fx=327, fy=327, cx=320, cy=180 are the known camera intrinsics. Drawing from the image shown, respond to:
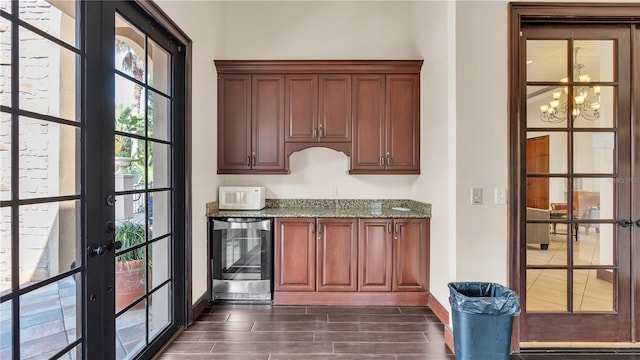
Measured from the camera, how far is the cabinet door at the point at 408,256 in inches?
136

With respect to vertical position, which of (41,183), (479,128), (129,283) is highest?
(479,128)

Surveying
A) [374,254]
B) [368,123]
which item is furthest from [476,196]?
[368,123]

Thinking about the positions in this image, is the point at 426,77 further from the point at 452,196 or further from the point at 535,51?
the point at 452,196

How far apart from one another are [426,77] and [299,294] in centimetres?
270

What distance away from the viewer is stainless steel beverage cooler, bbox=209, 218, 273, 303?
11.4 feet

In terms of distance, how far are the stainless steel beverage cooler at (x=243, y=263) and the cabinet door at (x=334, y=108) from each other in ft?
4.02

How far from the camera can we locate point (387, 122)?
380 centimetres

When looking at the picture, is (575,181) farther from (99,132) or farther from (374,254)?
(99,132)

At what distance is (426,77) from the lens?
3547mm

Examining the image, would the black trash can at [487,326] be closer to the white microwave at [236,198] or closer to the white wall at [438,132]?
the white wall at [438,132]

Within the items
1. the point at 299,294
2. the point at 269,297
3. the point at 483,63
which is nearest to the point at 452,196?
the point at 483,63

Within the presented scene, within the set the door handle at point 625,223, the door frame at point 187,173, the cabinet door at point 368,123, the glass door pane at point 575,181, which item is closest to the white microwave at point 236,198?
the door frame at point 187,173

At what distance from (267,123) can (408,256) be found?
218 centimetres

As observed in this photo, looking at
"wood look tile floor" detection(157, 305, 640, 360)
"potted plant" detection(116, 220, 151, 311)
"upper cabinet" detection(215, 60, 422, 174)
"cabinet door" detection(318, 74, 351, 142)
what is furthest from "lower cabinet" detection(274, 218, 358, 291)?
"potted plant" detection(116, 220, 151, 311)
